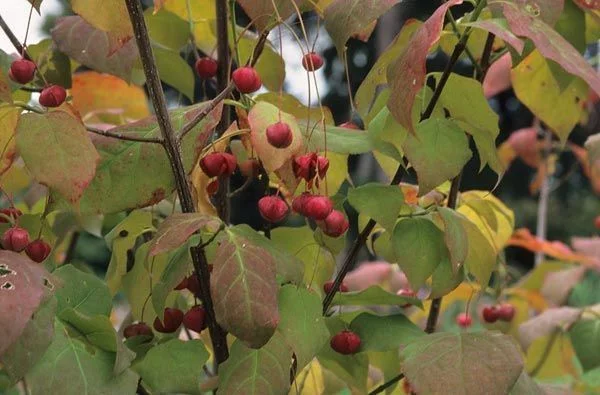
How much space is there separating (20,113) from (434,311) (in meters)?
0.62

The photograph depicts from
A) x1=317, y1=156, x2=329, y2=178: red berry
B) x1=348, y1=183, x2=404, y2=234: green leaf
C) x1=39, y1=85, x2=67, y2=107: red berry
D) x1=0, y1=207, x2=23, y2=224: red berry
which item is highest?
x1=39, y1=85, x2=67, y2=107: red berry

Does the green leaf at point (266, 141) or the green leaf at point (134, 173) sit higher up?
the green leaf at point (266, 141)

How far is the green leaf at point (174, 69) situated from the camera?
4.39ft

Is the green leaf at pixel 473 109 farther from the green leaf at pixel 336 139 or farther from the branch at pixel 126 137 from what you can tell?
the branch at pixel 126 137

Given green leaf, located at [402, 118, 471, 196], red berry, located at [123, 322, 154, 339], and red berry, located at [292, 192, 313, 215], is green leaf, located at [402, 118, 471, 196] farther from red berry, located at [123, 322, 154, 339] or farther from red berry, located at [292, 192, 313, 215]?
red berry, located at [123, 322, 154, 339]

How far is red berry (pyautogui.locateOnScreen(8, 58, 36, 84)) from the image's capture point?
1064mm

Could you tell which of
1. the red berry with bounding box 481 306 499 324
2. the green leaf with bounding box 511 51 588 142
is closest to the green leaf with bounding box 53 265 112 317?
the green leaf with bounding box 511 51 588 142

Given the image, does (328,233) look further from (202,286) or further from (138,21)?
(138,21)

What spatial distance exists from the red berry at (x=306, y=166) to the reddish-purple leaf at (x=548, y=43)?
0.73 feet

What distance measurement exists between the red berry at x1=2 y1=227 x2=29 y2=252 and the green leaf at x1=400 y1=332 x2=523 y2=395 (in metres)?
0.37

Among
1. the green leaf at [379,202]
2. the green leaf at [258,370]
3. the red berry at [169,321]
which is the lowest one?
the red berry at [169,321]

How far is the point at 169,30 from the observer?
1.33 m

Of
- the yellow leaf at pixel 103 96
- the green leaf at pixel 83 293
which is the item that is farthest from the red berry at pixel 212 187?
the yellow leaf at pixel 103 96

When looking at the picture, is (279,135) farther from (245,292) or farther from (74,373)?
(74,373)
